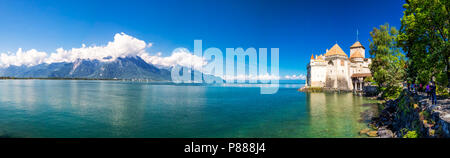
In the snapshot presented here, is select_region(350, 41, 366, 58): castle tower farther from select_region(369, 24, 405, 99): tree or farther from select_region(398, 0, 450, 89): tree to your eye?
select_region(398, 0, 450, 89): tree

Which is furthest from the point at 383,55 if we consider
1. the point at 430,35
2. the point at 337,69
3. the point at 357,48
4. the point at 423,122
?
the point at 423,122

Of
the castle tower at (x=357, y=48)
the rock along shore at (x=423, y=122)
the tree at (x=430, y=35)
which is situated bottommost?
the rock along shore at (x=423, y=122)

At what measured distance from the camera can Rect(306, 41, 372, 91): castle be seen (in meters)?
64.8

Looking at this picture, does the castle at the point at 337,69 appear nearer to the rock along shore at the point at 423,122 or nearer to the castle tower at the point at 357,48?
the castle tower at the point at 357,48

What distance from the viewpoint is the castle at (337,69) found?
64812 mm

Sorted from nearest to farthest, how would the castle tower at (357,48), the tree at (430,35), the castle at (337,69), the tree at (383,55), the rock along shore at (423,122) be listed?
the rock along shore at (423,122) < the tree at (430,35) < the tree at (383,55) < the castle at (337,69) < the castle tower at (357,48)

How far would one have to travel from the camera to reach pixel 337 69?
2552 inches

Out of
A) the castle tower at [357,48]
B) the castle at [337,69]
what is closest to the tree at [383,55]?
the castle at [337,69]

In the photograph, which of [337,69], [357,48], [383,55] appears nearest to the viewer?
[383,55]

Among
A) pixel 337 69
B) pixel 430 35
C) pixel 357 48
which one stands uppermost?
pixel 357 48

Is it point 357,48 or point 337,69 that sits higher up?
point 357,48

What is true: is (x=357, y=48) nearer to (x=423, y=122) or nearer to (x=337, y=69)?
(x=337, y=69)

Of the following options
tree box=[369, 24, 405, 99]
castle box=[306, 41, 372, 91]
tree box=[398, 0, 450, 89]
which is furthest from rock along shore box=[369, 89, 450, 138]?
castle box=[306, 41, 372, 91]
